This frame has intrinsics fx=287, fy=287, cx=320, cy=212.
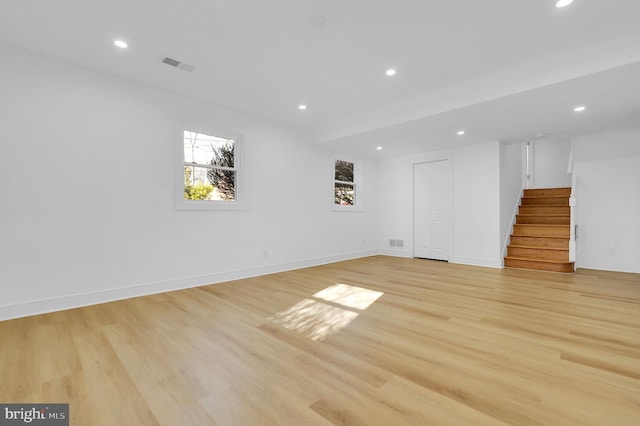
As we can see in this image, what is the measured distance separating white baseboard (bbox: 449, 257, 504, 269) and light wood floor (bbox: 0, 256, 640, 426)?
180cm

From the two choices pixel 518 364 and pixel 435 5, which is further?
pixel 435 5

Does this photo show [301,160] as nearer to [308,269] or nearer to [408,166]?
[308,269]

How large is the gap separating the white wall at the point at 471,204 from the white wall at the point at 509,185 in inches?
6.5

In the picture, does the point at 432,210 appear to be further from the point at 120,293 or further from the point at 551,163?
the point at 120,293

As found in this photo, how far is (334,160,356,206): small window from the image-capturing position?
21.7 ft

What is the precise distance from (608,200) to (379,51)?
17.1 ft

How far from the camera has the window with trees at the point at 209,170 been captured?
4.18 metres

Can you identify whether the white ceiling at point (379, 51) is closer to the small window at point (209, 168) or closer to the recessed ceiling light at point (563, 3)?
the recessed ceiling light at point (563, 3)

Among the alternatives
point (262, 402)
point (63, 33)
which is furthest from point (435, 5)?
point (63, 33)

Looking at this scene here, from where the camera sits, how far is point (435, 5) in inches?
92.2

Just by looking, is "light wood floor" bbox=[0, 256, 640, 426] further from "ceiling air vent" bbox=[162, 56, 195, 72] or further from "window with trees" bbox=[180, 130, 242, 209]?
"ceiling air vent" bbox=[162, 56, 195, 72]

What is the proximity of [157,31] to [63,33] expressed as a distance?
0.90 metres

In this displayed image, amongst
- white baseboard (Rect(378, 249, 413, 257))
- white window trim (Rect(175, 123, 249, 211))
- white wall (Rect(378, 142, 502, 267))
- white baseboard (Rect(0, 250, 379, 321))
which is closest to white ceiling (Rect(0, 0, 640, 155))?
white window trim (Rect(175, 123, 249, 211))

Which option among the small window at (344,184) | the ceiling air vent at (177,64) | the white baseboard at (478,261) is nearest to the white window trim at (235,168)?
the ceiling air vent at (177,64)
